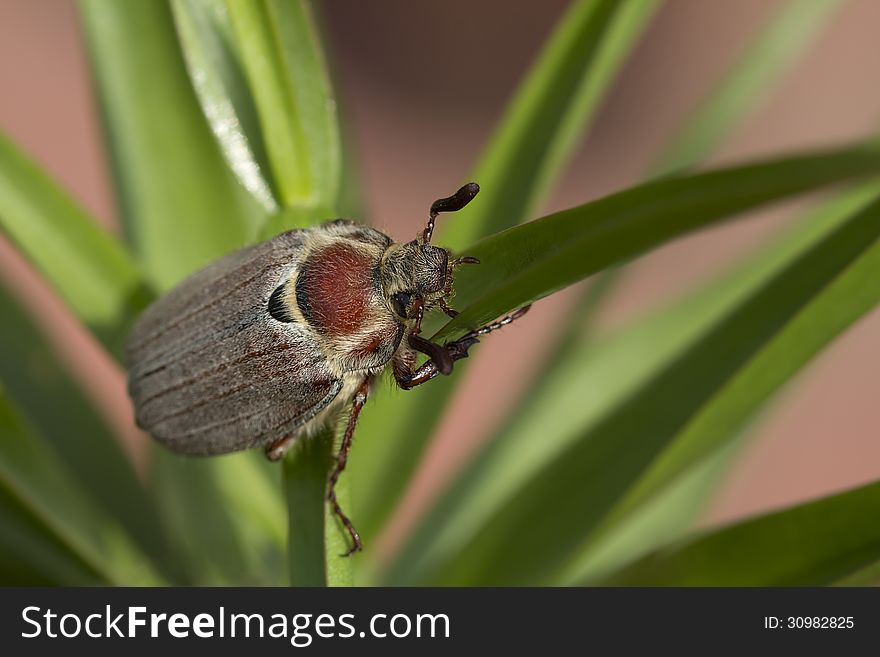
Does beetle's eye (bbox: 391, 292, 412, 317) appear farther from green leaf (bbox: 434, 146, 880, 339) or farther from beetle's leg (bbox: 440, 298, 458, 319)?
green leaf (bbox: 434, 146, 880, 339)

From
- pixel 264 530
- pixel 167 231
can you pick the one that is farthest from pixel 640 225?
pixel 264 530

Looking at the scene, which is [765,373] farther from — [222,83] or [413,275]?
[222,83]

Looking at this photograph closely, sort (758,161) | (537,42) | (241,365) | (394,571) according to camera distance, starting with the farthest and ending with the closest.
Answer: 1. (537,42)
2. (394,571)
3. (241,365)
4. (758,161)

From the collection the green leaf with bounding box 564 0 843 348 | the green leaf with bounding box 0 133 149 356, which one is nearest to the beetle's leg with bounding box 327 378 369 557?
the green leaf with bounding box 0 133 149 356

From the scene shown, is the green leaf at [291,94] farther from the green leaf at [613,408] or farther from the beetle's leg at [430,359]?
the green leaf at [613,408]

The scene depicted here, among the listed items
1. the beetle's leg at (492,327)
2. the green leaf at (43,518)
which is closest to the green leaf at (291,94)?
the beetle's leg at (492,327)

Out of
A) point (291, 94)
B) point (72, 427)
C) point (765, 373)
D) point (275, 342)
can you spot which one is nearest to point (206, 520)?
point (72, 427)
